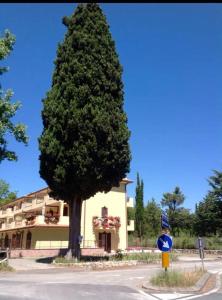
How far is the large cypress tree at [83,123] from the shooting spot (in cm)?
2842

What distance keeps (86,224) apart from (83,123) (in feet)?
73.0

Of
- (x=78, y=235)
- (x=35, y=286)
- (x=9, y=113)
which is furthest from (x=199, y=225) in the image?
(x=35, y=286)

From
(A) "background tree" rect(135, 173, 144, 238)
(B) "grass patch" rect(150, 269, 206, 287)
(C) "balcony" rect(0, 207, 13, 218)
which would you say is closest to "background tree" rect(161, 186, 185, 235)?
(A) "background tree" rect(135, 173, 144, 238)

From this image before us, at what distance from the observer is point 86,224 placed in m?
48.1

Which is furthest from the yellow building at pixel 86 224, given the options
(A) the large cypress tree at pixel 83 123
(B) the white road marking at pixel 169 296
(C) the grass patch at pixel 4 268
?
(B) the white road marking at pixel 169 296

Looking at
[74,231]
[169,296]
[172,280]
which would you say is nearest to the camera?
[169,296]

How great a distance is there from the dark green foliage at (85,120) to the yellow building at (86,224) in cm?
1738

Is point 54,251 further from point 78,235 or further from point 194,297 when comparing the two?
point 194,297

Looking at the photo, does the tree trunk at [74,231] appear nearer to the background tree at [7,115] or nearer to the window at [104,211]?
the background tree at [7,115]

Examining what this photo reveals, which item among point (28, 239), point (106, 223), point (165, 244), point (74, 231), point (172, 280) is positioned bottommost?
point (172, 280)

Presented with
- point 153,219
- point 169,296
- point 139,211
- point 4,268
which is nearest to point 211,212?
point 139,211

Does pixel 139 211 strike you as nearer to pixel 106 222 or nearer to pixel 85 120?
pixel 106 222

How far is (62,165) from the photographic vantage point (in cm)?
2852

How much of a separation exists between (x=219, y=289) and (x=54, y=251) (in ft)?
88.5
